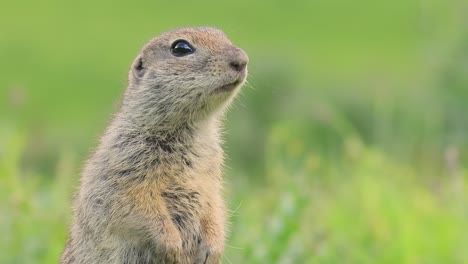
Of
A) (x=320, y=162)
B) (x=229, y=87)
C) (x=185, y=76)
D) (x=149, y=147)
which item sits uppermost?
(x=229, y=87)

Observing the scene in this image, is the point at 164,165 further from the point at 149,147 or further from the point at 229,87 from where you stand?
the point at 229,87

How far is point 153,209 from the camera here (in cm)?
565

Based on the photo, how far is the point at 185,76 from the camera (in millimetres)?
5895

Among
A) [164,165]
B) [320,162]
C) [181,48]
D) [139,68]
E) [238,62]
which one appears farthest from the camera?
[320,162]

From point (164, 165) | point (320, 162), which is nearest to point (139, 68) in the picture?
point (164, 165)

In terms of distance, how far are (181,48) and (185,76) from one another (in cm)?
16

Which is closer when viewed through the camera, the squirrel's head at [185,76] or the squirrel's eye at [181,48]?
the squirrel's head at [185,76]

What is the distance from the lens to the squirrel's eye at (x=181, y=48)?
19.6ft

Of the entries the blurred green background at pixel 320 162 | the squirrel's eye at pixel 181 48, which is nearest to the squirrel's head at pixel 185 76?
the squirrel's eye at pixel 181 48

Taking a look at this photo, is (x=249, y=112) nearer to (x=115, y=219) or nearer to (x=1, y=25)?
(x=115, y=219)

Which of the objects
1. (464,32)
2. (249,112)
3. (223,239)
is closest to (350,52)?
(249,112)

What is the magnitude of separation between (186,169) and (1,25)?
22.2 metres

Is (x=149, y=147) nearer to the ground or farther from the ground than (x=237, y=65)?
nearer to the ground

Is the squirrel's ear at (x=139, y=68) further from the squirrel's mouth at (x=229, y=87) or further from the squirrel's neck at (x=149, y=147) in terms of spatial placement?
the squirrel's mouth at (x=229, y=87)
